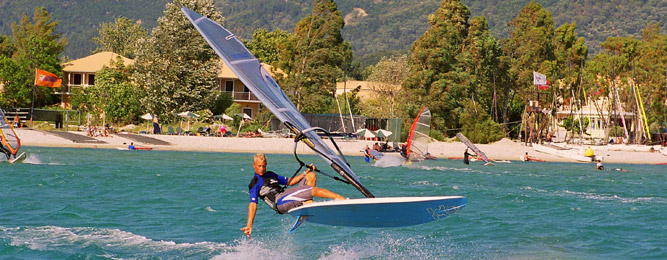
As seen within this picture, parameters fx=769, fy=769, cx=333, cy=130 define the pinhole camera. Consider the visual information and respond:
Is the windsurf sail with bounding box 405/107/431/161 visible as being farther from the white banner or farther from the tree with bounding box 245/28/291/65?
the tree with bounding box 245/28/291/65

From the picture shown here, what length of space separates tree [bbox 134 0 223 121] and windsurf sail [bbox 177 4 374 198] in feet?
130

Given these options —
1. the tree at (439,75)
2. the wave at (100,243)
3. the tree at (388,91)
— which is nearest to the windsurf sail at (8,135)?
the wave at (100,243)

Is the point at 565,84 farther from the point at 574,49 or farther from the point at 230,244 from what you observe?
the point at 230,244

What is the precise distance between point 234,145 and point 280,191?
34704mm

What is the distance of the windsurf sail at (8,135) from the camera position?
26339 mm

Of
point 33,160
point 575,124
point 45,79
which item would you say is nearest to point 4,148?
point 33,160

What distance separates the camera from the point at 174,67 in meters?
50.9

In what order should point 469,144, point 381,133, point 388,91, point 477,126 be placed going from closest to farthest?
1. point 469,144
2. point 381,133
3. point 477,126
4. point 388,91

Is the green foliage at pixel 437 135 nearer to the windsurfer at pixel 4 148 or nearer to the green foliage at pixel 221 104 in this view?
the green foliage at pixel 221 104

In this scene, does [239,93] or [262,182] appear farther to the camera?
[239,93]

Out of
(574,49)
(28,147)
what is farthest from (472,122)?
(28,147)

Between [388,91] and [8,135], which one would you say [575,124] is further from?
[8,135]

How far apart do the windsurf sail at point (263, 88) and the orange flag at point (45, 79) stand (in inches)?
1691

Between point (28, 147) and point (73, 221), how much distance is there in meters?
28.0
